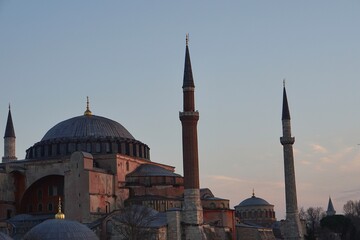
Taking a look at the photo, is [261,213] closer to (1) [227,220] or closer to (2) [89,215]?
(1) [227,220]

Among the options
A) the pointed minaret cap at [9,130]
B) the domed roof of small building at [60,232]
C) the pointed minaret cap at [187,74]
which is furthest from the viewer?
the pointed minaret cap at [9,130]

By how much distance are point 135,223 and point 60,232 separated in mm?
4052

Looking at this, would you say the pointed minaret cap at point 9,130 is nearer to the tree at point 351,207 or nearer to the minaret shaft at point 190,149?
the minaret shaft at point 190,149

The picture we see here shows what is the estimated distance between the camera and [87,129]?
35062 millimetres

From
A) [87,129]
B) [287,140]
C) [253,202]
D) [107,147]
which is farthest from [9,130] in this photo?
[253,202]

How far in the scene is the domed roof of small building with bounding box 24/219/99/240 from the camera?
2294 centimetres

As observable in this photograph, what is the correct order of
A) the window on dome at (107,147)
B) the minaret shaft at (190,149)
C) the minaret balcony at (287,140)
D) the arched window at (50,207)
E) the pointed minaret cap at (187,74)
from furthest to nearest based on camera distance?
the minaret balcony at (287,140) < the window on dome at (107,147) < the arched window at (50,207) < the pointed minaret cap at (187,74) < the minaret shaft at (190,149)

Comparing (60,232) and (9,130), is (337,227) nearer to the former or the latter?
(9,130)

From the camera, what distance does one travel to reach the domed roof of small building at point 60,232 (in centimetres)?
2294

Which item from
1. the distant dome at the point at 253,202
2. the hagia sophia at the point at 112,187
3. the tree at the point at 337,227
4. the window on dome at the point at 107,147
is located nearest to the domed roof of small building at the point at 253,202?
the distant dome at the point at 253,202

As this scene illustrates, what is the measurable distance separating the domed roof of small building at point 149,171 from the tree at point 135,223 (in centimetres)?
501

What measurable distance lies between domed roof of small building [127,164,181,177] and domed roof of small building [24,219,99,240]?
30.5 ft

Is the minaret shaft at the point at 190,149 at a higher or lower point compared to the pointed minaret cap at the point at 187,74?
lower

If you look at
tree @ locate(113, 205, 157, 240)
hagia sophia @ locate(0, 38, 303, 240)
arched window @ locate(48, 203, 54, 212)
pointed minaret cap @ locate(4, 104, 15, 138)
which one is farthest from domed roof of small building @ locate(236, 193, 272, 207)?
tree @ locate(113, 205, 157, 240)
